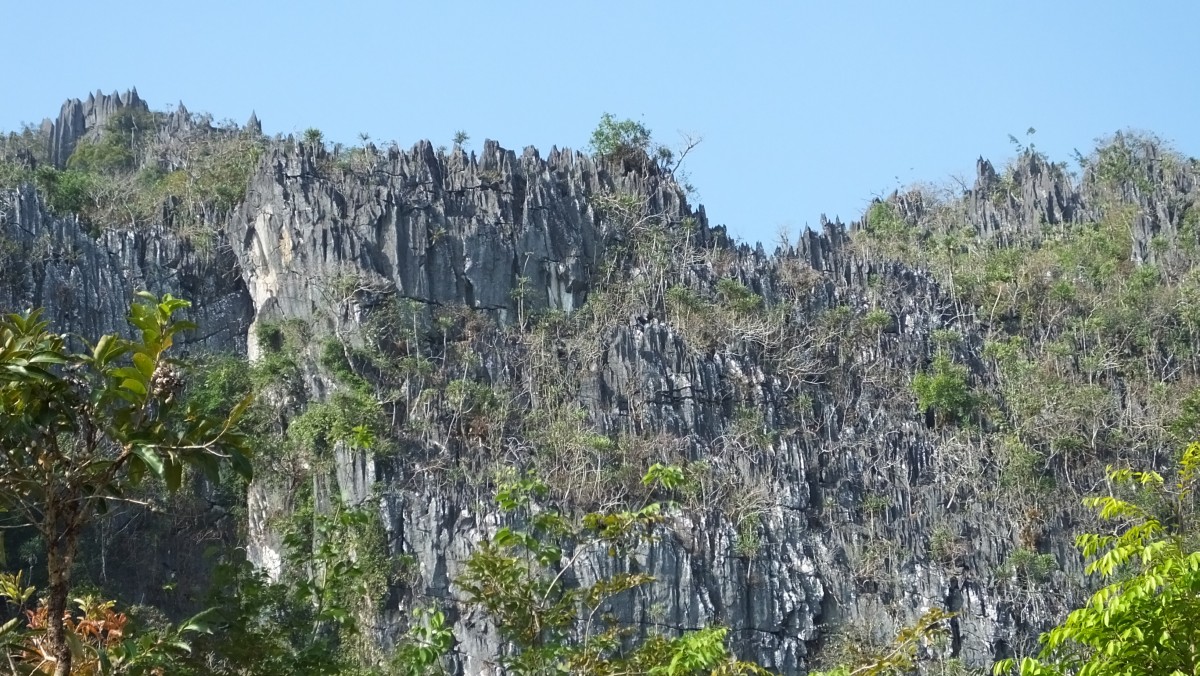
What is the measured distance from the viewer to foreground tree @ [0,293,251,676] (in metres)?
7.37

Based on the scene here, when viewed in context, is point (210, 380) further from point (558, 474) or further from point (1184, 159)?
point (1184, 159)

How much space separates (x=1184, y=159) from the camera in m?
Result: 42.3

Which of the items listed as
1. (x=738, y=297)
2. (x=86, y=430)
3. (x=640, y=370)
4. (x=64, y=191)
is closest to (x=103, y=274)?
(x=64, y=191)

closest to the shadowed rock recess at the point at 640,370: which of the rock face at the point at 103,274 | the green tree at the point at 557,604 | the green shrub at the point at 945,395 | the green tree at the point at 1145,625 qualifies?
the rock face at the point at 103,274

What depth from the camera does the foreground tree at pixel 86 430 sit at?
737 centimetres

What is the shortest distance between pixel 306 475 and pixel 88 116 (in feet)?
80.9

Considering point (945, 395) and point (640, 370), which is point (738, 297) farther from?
point (945, 395)

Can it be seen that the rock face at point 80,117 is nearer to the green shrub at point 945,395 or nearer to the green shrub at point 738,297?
the green shrub at point 738,297

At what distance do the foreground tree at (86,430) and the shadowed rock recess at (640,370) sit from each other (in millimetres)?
16542

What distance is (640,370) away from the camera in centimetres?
2956

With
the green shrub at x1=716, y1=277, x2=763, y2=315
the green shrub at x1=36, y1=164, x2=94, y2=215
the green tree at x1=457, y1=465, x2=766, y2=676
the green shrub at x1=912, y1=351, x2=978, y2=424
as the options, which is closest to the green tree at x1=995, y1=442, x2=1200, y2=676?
the green tree at x1=457, y1=465, x2=766, y2=676

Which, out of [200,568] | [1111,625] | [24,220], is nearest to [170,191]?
[24,220]

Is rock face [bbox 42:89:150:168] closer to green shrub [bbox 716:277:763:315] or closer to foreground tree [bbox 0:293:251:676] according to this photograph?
green shrub [bbox 716:277:763:315]

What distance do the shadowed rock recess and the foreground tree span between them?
1654 cm
